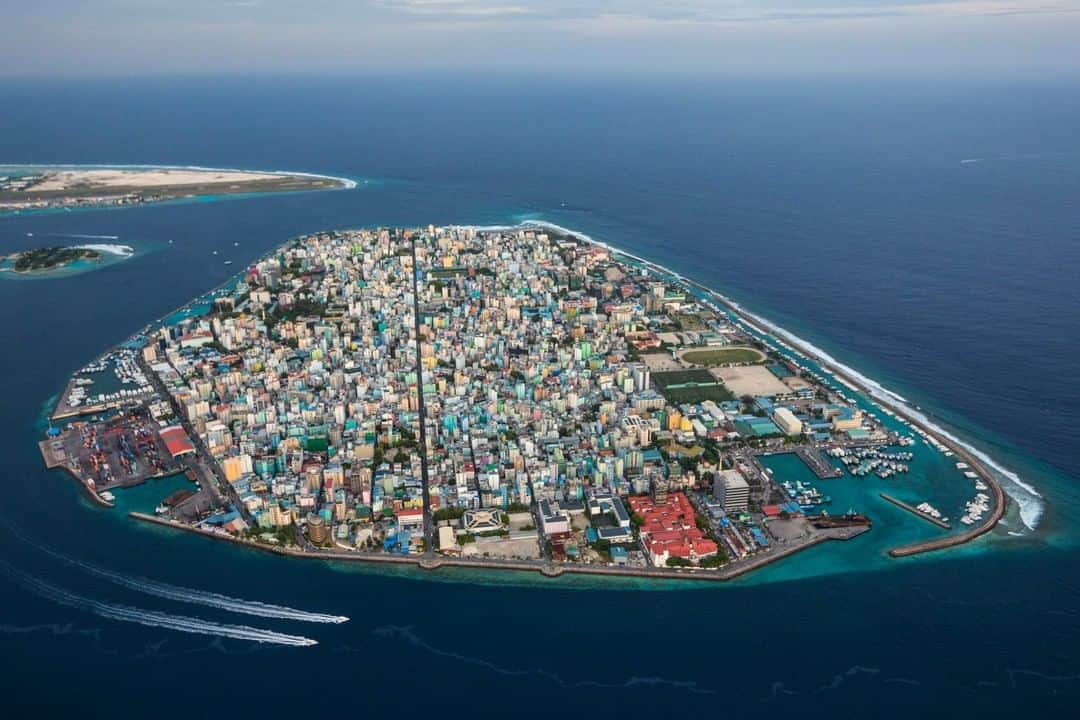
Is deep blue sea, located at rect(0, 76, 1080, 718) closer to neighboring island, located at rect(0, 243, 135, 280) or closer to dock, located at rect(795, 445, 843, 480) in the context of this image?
neighboring island, located at rect(0, 243, 135, 280)

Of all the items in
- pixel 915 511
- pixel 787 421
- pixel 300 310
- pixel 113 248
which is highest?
pixel 113 248

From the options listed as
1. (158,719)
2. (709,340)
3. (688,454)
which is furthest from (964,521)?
(158,719)

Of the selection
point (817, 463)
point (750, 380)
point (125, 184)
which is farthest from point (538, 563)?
point (125, 184)

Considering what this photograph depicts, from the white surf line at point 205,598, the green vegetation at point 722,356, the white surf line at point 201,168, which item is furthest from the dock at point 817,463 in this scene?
the white surf line at point 201,168

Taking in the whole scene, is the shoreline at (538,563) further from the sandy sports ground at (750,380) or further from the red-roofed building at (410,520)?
the sandy sports ground at (750,380)

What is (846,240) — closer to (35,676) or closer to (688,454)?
→ (688,454)

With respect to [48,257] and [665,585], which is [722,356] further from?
[48,257]
